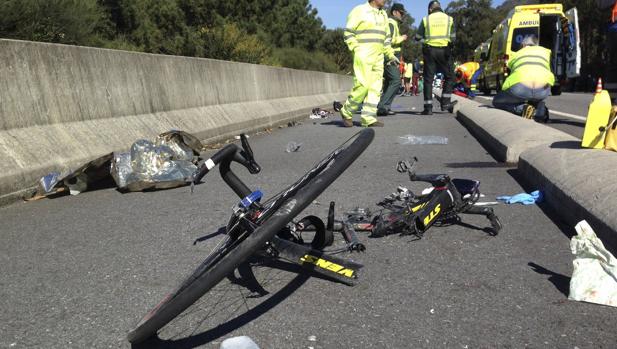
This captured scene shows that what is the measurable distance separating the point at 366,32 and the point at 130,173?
590 centimetres

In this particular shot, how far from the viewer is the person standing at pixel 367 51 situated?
9742 millimetres

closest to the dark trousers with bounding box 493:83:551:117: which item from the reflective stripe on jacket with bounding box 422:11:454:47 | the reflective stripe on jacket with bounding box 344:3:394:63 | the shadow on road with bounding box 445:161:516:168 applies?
the reflective stripe on jacket with bounding box 344:3:394:63

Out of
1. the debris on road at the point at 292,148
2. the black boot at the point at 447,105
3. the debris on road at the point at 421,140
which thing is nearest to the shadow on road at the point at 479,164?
the debris on road at the point at 421,140

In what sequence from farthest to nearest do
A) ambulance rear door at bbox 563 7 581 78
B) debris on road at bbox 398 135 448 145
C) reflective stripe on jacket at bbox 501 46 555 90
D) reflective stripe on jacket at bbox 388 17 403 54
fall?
ambulance rear door at bbox 563 7 581 78, reflective stripe on jacket at bbox 388 17 403 54, reflective stripe on jacket at bbox 501 46 555 90, debris on road at bbox 398 135 448 145

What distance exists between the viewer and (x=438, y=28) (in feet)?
41.0

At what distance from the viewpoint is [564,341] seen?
203 centimetres

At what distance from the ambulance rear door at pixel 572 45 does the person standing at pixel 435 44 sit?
30.5ft

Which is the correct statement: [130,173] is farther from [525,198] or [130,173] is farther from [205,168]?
[525,198]

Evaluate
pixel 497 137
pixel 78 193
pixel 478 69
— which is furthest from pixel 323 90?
pixel 78 193

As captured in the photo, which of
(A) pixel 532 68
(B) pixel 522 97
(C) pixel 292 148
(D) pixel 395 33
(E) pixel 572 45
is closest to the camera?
(C) pixel 292 148

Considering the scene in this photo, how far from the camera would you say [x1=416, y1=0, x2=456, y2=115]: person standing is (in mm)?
12453

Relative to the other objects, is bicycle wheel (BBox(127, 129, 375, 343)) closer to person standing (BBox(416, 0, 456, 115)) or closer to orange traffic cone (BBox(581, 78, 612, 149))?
orange traffic cone (BBox(581, 78, 612, 149))

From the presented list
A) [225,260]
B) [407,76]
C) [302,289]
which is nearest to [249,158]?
[302,289]

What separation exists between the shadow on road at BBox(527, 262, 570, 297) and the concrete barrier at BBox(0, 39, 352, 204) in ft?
13.7
